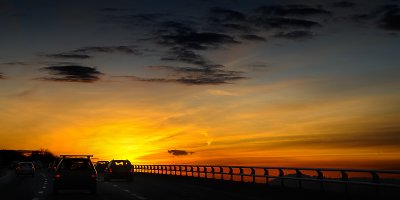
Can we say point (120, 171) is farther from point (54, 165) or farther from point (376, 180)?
point (376, 180)

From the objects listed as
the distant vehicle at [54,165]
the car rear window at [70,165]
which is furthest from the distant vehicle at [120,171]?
the car rear window at [70,165]

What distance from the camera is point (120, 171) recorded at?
→ 49.6 metres

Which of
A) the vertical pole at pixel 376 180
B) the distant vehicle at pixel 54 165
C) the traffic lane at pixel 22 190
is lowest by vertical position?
the vertical pole at pixel 376 180

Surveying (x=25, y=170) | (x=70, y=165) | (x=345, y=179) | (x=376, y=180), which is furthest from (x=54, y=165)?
(x=25, y=170)

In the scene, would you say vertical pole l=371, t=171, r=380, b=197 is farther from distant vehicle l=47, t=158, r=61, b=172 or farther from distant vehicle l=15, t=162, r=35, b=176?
distant vehicle l=15, t=162, r=35, b=176

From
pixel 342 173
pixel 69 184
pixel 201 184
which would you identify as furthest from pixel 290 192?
pixel 201 184

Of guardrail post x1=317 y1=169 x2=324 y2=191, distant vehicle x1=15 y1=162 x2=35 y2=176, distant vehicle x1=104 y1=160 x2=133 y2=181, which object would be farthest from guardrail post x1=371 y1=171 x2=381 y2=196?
distant vehicle x1=15 y1=162 x2=35 y2=176

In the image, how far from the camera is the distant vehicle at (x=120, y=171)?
49344 millimetres

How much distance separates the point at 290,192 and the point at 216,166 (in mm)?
13545

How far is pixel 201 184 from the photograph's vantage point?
39469 millimetres

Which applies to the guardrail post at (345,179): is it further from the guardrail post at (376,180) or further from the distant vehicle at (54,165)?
the distant vehicle at (54,165)

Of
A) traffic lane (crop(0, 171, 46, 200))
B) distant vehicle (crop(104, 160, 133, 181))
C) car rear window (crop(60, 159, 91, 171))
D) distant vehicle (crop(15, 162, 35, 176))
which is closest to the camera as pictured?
traffic lane (crop(0, 171, 46, 200))

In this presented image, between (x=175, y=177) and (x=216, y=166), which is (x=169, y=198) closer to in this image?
(x=216, y=166)

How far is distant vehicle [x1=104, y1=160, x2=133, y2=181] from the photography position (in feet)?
162
